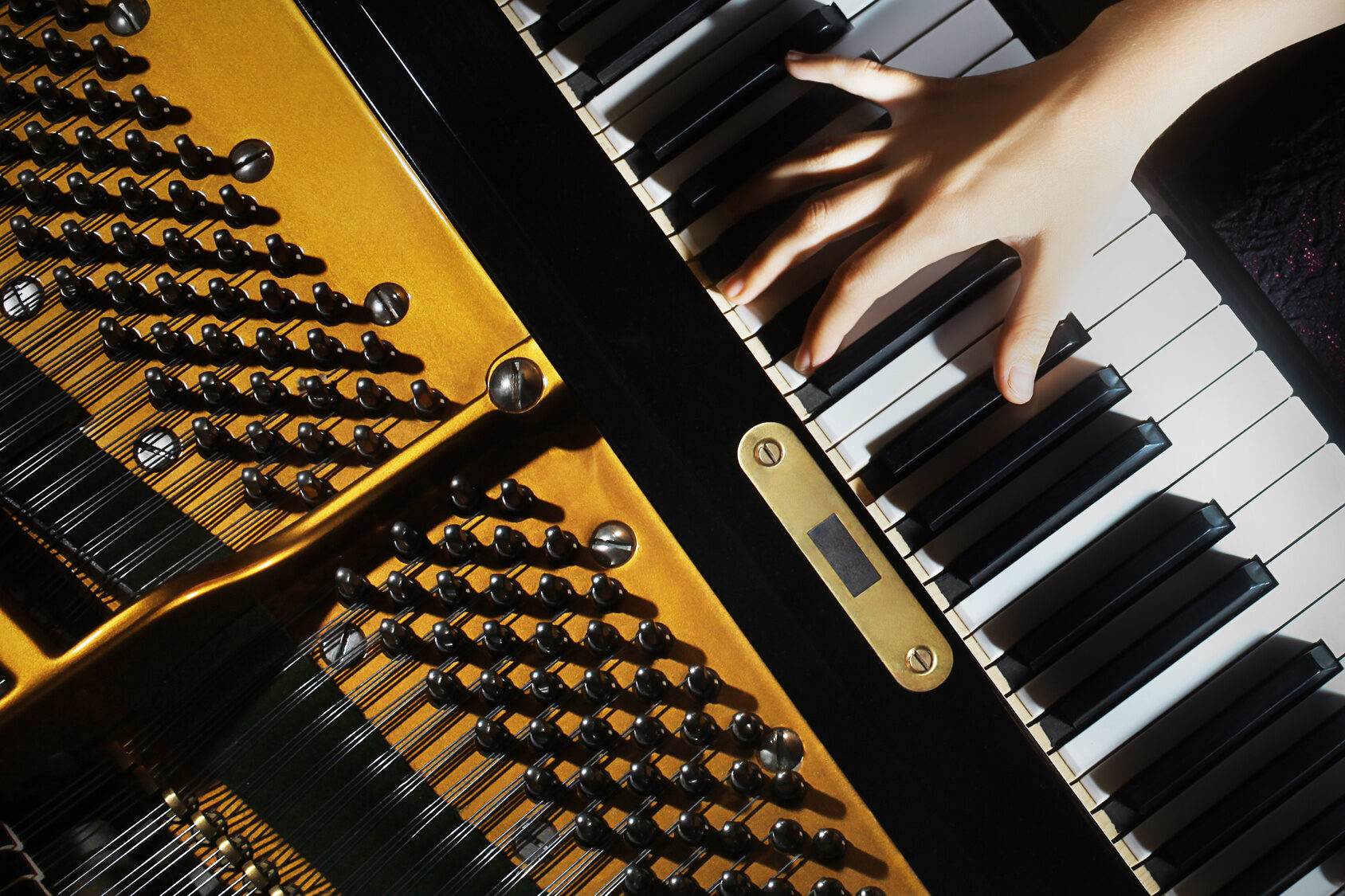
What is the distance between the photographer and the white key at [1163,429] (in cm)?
140

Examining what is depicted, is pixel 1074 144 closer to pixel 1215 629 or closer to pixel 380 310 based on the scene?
pixel 1215 629

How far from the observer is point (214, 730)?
4.46 feet

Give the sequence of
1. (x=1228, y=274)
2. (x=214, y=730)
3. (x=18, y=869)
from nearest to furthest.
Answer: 1. (x=18, y=869)
2. (x=214, y=730)
3. (x=1228, y=274)

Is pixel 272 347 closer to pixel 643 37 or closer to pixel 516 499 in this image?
pixel 516 499

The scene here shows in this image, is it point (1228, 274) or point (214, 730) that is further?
point (1228, 274)

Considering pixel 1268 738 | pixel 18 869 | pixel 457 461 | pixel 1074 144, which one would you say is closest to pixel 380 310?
pixel 457 461

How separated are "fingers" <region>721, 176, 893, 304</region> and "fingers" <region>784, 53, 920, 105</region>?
0.42 feet

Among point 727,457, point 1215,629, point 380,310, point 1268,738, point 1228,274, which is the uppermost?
point 380,310

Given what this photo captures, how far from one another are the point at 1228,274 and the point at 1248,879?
89 centimetres

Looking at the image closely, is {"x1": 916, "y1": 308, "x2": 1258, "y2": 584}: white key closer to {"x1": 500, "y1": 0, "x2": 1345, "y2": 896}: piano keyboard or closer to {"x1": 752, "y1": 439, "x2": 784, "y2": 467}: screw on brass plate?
{"x1": 500, "y1": 0, "x2": 1345, "y2": 896}: piano keyboard

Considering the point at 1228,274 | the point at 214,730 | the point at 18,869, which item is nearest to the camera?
the point at 18,869

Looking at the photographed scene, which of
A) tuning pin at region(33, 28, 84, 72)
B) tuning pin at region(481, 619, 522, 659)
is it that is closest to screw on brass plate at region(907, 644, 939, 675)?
tuning pin at region(481, 619, 522, 659)

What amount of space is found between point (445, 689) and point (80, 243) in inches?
Answer: 35.2

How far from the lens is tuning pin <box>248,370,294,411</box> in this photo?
4.62 feet
